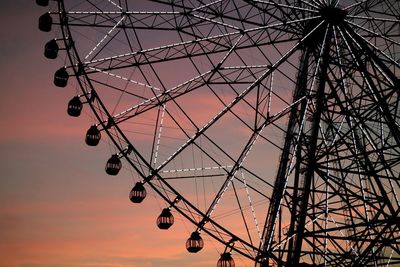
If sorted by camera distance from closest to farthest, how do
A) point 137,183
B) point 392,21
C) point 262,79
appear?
point 137,183 < point 262,79 < point 392,21

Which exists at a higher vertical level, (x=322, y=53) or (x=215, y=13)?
(x=215, y=13)

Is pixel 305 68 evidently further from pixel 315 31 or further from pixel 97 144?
pixel 97 144

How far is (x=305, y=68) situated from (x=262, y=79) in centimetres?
189

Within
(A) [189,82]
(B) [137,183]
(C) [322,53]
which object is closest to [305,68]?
(C) [322,53]

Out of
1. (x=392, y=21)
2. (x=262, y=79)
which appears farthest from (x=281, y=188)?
(x=392, y=21)

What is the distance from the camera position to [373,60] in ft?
64.1

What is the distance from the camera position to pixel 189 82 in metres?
20.3

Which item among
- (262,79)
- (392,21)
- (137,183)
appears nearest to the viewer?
(137,183)

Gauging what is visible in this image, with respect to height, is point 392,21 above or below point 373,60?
above

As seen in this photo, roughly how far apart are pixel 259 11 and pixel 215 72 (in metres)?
2.91

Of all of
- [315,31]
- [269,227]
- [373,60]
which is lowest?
[269,227]

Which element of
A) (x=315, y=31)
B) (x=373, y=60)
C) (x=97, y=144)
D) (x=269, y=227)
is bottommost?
(x=269, y=227)

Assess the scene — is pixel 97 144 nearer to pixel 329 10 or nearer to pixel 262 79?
pixel 262 79

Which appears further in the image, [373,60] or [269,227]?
[269,227]
